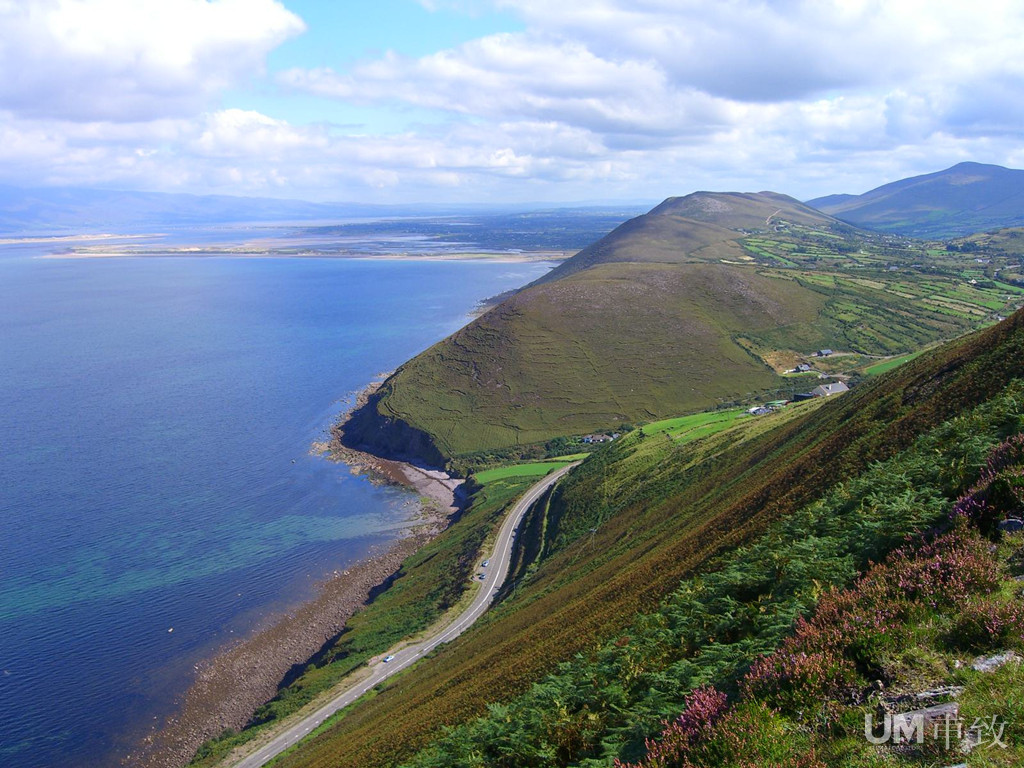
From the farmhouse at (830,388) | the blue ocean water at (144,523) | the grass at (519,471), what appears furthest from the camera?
the farmhouse at (830,388)

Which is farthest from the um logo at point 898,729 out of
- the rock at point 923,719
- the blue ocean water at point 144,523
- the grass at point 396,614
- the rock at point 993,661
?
the blue ocean water at point 144,523

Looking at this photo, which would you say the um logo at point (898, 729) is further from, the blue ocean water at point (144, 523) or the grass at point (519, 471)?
the grass at point (519, 471)

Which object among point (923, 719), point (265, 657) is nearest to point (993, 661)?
point (923, 719)

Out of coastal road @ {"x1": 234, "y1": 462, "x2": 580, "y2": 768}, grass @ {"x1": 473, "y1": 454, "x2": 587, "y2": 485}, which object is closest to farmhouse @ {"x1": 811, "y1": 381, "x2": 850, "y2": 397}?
grass @ {"x1": 473, "y1": 454, "x2": 587, "y2": 485}

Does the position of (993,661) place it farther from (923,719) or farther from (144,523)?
(144,523)

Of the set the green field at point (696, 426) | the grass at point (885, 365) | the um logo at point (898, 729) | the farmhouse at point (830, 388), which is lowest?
the green field at point (696, 426)

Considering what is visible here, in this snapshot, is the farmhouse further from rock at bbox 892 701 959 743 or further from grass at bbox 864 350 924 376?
rock at bbox 892 701 959 743
